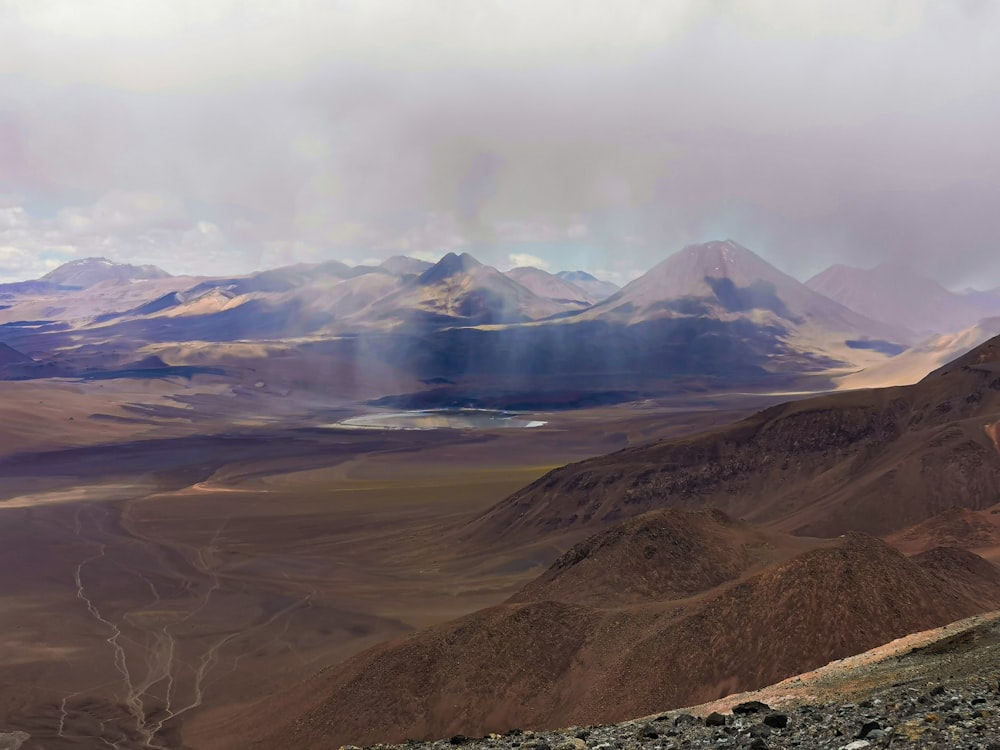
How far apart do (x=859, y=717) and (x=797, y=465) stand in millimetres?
73147

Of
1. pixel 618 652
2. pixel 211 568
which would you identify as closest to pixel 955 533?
pixel 618 652

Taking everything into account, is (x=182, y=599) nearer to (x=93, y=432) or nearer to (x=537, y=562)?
(x=537, y=562)

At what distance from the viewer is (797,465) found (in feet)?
275

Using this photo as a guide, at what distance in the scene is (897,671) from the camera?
2069cm

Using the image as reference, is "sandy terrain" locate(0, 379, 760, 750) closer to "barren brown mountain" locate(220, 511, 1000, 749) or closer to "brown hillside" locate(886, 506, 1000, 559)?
"barren brown mountain" locate(220, 511, 1000, 749)

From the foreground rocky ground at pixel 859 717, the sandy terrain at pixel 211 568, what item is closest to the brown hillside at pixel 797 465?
the sandy terrain at pixel 211 568

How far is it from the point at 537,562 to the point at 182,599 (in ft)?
95.7

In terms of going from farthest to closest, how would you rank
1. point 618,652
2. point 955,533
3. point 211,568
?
point 211,568, point 955,533, point 618,652

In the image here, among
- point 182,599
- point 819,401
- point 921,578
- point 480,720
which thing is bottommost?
point 182,599

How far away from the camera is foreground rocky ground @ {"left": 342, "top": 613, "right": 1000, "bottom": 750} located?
43.0ft

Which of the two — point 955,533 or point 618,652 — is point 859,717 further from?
point 955,533

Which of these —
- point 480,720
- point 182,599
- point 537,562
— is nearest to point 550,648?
point 480,720

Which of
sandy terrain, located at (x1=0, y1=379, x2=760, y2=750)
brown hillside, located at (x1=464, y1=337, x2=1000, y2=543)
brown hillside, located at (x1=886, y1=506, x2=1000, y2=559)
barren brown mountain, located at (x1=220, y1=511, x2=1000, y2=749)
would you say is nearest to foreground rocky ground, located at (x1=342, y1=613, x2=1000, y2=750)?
barren brown mountain, located at (x1=220, y1=511, x2=1000, y2=749)

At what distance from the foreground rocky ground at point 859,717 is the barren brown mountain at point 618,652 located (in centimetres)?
840
